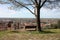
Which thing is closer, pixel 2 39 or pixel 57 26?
pixel 2 39

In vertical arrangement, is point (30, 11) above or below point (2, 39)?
above

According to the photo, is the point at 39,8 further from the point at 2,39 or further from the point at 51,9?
the point at 2,39

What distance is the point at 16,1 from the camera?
15.0 metres

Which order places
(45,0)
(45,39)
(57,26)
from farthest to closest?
(57,26), (45,0), (45,39)

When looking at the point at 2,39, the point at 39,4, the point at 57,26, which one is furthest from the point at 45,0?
the point at 2,39

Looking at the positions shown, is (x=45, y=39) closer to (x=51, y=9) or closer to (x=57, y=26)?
(x=51, y=9)

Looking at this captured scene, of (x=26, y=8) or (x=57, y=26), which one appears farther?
(x=57, y=26)

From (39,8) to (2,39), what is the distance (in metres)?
5.82

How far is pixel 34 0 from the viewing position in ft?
49.4

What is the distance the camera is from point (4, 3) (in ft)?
49.8

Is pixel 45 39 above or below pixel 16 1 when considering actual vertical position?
below

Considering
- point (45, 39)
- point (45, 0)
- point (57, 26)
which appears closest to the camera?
point (45, 39)

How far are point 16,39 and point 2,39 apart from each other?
76cm


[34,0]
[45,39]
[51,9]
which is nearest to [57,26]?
[51,9]
